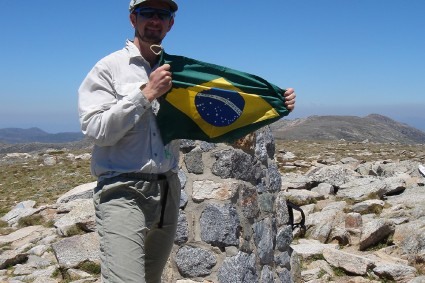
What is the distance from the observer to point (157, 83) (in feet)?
10.3


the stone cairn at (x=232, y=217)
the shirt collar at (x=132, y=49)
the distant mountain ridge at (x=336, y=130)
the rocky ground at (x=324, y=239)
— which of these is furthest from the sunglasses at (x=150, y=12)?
the distant mountain ridge at (x=336, y=130)

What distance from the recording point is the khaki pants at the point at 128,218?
3133 mm

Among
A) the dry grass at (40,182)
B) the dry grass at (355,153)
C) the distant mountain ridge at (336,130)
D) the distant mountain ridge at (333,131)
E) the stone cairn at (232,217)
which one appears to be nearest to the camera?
the stone cairn at (232,217)

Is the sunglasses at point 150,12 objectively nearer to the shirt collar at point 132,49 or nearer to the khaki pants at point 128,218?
the shirt collar at point 132,49

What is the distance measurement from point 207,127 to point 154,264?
1.17 m

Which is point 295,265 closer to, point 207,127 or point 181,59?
point 207,127

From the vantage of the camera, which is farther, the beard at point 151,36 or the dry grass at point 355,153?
the dry grass at point 355,153

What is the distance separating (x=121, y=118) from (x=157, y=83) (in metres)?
0.31

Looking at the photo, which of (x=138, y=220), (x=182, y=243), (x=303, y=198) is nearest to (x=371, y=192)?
(x=303, y=198)

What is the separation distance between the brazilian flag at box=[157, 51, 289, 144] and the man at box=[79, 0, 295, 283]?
0.21 m

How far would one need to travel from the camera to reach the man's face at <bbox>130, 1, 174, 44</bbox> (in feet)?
11.2

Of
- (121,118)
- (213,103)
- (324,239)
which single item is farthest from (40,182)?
(121,118)

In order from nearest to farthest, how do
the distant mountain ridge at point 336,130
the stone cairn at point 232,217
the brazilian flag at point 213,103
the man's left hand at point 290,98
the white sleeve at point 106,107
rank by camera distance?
the white sleeve at point 106,107 → the brazilian flag at point 213,103 → the man's left hand at point 290,98 → the stone cairn at point 232,217 → the distant mountain ridge at point 336,130

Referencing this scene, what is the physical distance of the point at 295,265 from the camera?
6.45 meters
